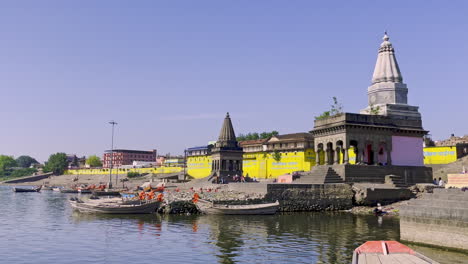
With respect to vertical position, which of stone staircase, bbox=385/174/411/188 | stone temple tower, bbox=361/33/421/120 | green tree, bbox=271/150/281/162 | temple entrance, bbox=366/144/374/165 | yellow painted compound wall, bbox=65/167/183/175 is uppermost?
stone temple tower, bbox=361/33/421/120

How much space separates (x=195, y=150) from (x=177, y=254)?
9189cm

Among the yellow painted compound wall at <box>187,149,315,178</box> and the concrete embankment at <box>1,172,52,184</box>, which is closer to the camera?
the yellow painted compound wall at <box>187,149,315,178</box>

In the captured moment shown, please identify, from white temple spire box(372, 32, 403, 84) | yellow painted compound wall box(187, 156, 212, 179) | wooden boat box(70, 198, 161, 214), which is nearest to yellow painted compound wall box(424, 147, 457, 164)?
white temple spire box(372, 32, 403, 84)

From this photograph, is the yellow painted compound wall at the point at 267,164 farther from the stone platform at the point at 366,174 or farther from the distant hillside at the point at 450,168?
the stone platform at the point at 366,174

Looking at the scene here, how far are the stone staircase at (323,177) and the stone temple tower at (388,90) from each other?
44.1ft

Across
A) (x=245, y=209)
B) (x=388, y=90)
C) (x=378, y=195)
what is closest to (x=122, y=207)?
(x=245, y=209)

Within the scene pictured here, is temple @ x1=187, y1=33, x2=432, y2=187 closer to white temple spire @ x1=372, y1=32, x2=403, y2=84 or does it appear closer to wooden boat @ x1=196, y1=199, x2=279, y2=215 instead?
white temple spire @ x1=372, y1=32, x2=403, y2=84

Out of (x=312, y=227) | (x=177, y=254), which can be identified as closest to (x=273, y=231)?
(x=312, y=227)

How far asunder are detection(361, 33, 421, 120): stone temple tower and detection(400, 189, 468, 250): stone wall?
114 ft

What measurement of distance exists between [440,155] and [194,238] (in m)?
→ 54.4

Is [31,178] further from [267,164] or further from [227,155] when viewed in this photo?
[227,155]

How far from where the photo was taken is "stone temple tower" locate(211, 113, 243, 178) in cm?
7944

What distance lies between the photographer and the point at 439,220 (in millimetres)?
Result: 19188

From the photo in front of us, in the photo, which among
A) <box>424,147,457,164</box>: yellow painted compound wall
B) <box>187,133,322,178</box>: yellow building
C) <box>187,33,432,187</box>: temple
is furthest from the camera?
<box>187,133,322,178</box>: yellow building
